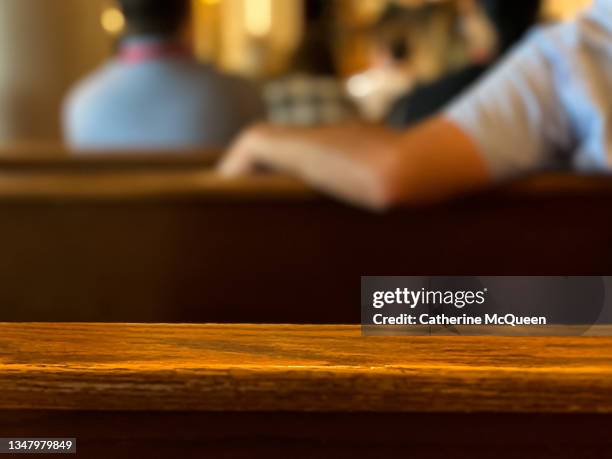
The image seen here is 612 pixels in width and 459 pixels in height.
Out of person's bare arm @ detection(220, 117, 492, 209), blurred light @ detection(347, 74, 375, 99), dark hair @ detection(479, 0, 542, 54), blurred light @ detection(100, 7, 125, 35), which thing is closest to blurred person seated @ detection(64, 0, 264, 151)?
dark hair @ detection(479, 0, 542, 54)

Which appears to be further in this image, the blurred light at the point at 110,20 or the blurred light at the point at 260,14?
the blurred light at the point at 260,14

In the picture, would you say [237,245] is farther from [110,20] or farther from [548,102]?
[110,20]

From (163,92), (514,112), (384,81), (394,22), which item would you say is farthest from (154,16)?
(394,22)

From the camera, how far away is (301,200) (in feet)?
3.44

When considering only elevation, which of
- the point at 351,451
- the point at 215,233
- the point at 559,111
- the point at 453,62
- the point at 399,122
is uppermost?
the point at 453,62

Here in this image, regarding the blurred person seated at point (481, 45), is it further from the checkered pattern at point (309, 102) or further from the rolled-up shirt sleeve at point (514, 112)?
the checkered pattern at point (309, 102)

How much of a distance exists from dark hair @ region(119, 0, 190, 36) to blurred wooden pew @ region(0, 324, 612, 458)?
1.73 metres

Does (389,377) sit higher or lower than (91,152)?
lower

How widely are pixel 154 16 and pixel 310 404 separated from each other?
1.79 m

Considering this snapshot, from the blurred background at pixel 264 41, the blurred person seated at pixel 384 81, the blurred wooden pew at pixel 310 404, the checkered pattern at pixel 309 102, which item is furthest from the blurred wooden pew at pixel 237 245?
the blurred person seated at pixel 384 81

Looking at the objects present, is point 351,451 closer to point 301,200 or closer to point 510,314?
point 510,314

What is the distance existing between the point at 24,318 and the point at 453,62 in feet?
21.3

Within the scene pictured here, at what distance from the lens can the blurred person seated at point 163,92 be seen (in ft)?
6.73

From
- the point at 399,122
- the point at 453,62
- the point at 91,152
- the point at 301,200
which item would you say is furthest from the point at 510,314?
the point at 453,62
